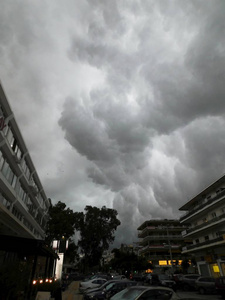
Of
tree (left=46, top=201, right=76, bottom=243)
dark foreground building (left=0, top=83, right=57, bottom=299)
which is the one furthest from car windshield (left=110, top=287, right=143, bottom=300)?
tree (left=46, top=201, right=76, bottom=243)

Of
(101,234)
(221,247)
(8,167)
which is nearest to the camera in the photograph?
(8,167)

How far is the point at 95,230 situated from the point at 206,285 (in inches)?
1362

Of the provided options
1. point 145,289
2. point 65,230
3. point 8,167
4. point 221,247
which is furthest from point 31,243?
point 221,247

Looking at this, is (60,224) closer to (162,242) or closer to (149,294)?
(149,294)

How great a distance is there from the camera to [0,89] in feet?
58.6

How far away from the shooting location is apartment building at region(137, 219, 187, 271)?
60.2 metres

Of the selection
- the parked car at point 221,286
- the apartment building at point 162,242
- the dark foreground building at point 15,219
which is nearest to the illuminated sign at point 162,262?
the apartment building at point 162,242

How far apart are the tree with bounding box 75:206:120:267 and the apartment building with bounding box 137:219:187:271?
15.5 metres

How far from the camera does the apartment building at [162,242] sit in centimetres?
6017

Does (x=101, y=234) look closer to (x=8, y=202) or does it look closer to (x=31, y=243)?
(x=8, y=202)

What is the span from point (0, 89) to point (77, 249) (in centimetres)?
4572

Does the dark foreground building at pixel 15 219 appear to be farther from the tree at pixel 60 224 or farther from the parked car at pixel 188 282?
the parked car at pixel 188 282

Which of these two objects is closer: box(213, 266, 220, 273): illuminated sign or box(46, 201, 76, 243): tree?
box(213, 266, 220, 273): illuminated sign

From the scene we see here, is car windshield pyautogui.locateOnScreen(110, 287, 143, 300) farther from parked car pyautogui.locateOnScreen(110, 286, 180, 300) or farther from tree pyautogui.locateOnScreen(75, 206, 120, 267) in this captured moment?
tree pyautogui.locateOnScreen(75, 206, 120, 267)
